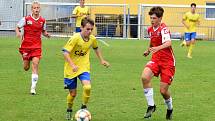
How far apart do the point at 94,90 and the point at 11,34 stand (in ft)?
77.1

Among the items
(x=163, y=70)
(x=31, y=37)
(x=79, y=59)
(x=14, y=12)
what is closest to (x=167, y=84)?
(x=163, y=70)

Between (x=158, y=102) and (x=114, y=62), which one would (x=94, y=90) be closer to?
(x=158, y=102)

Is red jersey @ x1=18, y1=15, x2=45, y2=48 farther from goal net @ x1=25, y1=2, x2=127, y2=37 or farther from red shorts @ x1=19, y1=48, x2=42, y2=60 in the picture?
goal net @ x1=25, y1=2, x2=127, y2=37

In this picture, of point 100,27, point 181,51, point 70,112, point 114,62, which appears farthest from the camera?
point 100,27

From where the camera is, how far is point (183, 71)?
1688 centimetres

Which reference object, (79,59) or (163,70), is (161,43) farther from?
(79,59)

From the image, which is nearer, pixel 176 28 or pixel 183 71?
pixel 183 71

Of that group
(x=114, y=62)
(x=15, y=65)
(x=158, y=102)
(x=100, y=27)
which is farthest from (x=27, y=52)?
(x=100, y=27)

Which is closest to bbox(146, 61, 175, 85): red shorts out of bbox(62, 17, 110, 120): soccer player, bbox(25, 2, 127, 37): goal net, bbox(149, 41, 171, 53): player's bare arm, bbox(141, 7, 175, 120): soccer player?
bbox(141, 7, 175, 120): soccer player

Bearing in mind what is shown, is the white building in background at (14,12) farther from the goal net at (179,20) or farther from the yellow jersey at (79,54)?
the yellow jersey at (79,54)

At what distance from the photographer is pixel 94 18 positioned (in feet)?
115

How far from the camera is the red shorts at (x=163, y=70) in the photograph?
925 centimetres

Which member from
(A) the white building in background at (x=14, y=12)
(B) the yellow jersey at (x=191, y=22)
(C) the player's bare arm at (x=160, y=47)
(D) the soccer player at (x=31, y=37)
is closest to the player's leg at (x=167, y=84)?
(C) the player's bare arm at (x=160, y=47)

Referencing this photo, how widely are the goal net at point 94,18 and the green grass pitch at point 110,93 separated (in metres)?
14.4
